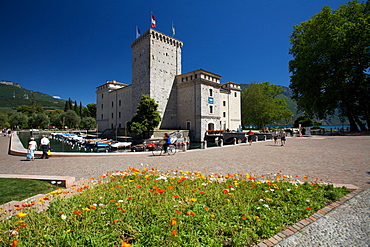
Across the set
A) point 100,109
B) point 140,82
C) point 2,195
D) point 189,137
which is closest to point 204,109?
point 189,137

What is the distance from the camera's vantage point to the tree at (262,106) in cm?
4872

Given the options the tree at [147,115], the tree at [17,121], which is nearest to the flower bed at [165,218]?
the tree at [147,115]

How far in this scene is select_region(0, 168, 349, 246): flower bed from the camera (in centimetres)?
253

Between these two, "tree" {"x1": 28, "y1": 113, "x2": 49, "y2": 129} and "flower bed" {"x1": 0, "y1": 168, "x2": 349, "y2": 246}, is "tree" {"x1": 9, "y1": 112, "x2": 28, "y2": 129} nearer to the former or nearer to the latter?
"tree" {"x1": 28, "y1": 113, "x2": 49, "y2": 129}

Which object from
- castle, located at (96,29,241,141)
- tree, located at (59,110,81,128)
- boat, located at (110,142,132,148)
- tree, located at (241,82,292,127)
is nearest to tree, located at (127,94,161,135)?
boat, located at (110,142,132,148)

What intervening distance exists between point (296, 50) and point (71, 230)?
4088 cm

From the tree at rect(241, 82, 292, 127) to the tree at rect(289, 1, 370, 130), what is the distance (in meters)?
16.5

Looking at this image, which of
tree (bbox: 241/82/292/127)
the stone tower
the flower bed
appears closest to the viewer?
the flower bed

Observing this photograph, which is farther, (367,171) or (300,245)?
(367,171)

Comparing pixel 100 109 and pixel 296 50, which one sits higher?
pixel 296 50

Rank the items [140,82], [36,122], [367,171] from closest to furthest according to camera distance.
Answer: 1. [367,171]
2. [140,82]
3. [36,122]

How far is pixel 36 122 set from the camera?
6862 cm

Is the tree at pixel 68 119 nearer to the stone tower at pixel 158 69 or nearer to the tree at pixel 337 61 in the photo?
→ the stone tower at pixel 158 69

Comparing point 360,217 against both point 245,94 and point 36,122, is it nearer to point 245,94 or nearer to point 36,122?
point 245,94
